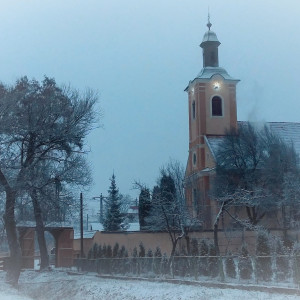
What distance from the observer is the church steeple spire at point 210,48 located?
58469 millimetres

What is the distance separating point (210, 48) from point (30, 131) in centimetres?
3606

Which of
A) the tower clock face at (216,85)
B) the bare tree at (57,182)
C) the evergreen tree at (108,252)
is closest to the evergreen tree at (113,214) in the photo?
the tower clock face at (216,85)

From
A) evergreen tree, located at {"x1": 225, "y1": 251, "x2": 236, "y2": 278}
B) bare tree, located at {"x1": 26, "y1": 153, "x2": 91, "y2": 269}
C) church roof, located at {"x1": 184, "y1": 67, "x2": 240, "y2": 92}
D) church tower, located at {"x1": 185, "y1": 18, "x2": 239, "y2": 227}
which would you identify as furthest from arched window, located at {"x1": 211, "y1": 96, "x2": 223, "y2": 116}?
evergreen tree, located at {"x1": 225, "y1": 251, "x2": 236, "y2": 278}

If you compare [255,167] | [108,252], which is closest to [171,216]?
[108,252]

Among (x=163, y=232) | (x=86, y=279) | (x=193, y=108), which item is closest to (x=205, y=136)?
(x=193, y=108)

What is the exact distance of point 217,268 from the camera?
72.6 ft

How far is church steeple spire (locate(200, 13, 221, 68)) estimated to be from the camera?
192ft

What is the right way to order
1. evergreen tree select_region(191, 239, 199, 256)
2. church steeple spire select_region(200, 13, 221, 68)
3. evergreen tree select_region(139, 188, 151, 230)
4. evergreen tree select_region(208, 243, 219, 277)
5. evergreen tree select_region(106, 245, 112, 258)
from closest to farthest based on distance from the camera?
evergreen tree select_region(208, 243, 219, 277) → evergreen tree select_region(191, 239, 199, 256) → evergreen tree select_region(106, 245, 112, 258) → evergreen tree select_region(139, 188, 151, 230) → church steeple spire select_region(200, 13, 221, 68)

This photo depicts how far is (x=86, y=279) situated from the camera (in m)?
28.4

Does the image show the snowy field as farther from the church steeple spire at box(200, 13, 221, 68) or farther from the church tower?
the church steeple spire at box(200, 13, 221, 68)

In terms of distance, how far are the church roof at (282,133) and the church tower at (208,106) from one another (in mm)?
460

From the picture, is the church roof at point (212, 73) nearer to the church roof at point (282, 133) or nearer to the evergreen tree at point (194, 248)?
the church roof at point (282, 133)

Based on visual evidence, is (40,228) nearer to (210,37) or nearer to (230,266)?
(230,266)

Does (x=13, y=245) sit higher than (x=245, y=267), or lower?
higher
